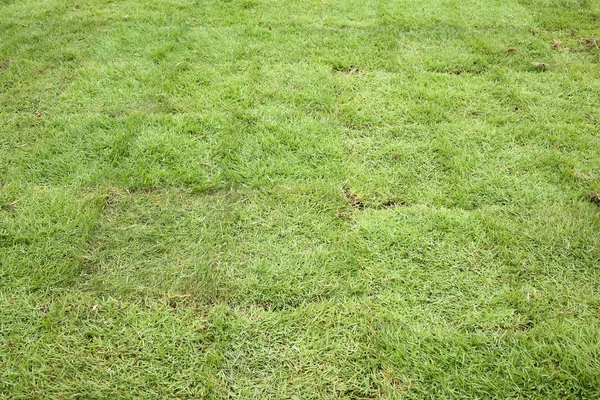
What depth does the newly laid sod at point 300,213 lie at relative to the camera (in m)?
1.47

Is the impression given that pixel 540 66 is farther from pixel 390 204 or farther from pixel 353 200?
pixel 353 200

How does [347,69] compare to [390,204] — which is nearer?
[390,204]

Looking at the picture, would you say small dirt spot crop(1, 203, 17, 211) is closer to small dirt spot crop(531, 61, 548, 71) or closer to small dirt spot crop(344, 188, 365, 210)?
small dirt spot crop(344, 188, 365, 210)

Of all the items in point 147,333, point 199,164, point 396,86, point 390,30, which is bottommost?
point 147,333

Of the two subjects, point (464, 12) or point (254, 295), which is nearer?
point (254, 295)

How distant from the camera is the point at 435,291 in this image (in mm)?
1682

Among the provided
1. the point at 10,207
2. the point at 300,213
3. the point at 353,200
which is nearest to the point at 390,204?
the point at 353,200

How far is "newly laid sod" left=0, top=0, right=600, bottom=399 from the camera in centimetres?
147

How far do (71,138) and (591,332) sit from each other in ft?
9.01

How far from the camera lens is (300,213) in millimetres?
2002

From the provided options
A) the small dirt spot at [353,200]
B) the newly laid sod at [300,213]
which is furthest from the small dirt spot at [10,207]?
the small dirt spot at [353,200]

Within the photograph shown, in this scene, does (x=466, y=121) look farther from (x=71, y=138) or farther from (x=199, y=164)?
(x=71, y=138)

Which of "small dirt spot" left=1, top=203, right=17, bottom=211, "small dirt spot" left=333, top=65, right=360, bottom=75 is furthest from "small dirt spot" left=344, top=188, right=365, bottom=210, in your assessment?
"small dirt spot" left=1, top=203, right=17, bottom=211

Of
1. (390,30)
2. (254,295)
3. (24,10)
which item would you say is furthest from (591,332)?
(24,10)
